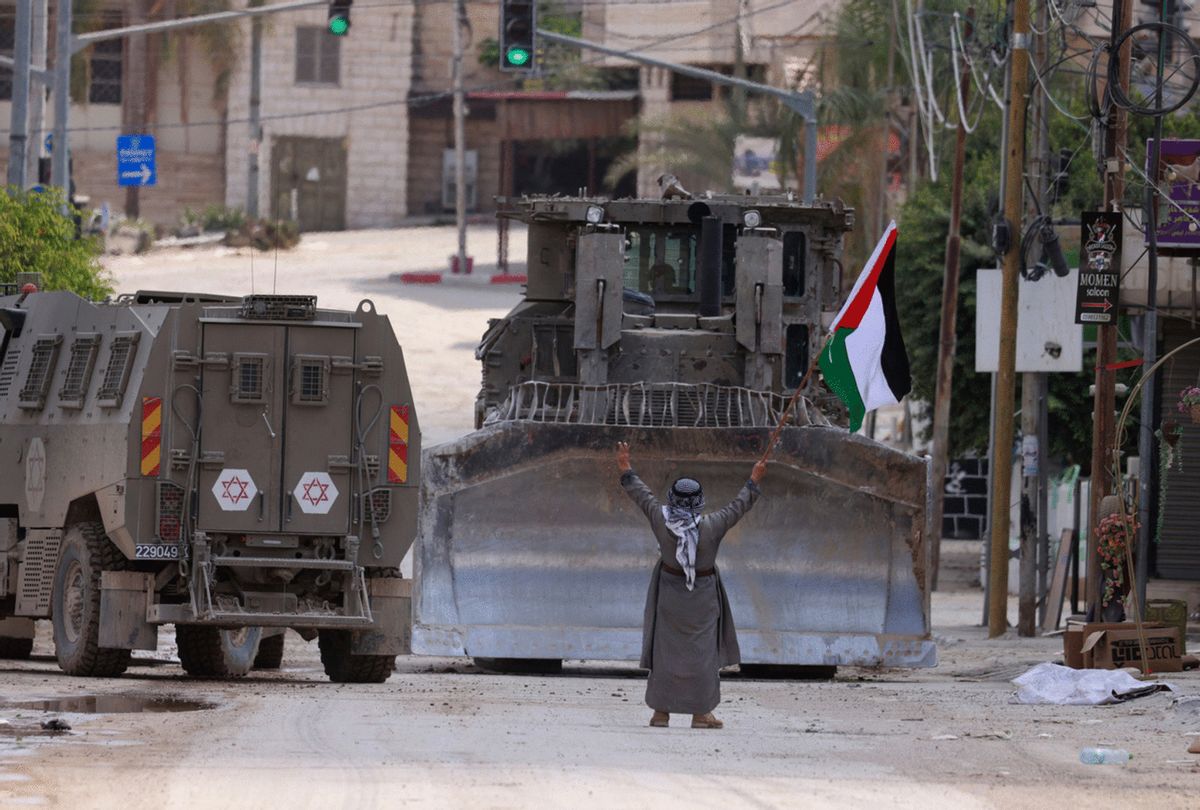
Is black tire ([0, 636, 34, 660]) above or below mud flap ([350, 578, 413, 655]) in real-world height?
below

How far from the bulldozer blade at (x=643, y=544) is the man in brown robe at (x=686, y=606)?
2957 millimetres

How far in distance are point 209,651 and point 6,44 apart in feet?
187

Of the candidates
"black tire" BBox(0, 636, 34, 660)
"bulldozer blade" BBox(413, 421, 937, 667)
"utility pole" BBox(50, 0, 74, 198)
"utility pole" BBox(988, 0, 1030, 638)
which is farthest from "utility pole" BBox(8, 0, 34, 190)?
"bulldozer blade" BBox(413, 421, 937, 667)

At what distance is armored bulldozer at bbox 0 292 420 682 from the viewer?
48.7 feet

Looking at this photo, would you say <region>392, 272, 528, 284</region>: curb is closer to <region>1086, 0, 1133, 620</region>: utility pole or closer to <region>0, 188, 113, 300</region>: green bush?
<region>0, 188, 113, 300</region>: green bush

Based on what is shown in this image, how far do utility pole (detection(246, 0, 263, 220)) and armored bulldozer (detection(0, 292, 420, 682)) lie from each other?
50.8 metres

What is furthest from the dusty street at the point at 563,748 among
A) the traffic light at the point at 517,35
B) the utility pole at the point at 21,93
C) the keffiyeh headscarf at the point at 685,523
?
the utility pole at the point at 21,93

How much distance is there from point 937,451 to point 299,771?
20346mm

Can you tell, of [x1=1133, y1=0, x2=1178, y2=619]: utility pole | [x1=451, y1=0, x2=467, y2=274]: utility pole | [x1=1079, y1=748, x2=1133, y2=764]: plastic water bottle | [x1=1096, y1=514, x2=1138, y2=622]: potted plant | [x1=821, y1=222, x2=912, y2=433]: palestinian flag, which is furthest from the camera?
[x1=451, y1=0, x2=467, y2=274]: utility pole

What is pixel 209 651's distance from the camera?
1620cm

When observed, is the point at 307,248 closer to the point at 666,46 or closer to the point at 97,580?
the point at 666,46

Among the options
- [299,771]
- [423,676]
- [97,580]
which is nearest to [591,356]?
[423,676]

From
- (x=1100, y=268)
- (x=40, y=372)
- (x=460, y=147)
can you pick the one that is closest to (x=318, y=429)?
(x=40, y=372)

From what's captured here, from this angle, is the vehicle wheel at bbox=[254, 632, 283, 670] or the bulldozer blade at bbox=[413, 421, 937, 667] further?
the vehicle wheel at bbox=[254, 632, 283, 670]
